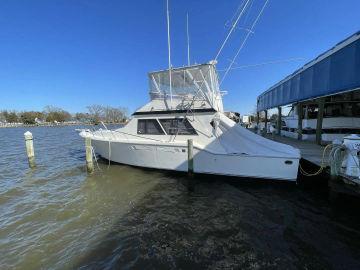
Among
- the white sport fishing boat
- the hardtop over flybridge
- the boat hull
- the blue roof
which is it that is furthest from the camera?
the hardtop over flybridge

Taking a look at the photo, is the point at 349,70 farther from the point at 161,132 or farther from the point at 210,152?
the point at 161,132

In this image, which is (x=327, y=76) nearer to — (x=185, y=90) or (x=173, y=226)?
(x=185, y=90)

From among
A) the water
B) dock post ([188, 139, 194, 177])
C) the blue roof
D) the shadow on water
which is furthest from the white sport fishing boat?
the blue roof

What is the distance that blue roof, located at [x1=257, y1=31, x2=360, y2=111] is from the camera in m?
8.99

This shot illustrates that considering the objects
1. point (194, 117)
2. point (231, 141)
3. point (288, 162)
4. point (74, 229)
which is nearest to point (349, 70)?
point (288, 162)

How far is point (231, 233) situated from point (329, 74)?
29.5ft

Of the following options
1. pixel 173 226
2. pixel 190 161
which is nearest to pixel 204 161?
pixel 190 161

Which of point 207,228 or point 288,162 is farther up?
point 288,162

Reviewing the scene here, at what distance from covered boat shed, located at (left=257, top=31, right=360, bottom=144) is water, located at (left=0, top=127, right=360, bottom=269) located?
4708 mm

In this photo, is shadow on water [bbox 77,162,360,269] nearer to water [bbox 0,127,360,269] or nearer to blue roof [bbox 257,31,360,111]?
water [bbox 0,127,360,269]

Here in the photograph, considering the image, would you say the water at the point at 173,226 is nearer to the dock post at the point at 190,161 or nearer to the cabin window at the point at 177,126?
the dock post at the point at 190,161

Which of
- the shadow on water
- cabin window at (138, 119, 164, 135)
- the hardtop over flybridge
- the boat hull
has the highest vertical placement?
the hardtop over flybridge

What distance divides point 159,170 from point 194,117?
275 centimetres

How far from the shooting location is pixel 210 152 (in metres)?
8.95
